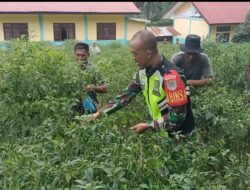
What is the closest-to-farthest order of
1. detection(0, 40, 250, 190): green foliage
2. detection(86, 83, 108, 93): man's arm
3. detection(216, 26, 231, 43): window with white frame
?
1. detection(0, 40, 250, 190): green foliage
2. detection(86, 83, 108, 93): man's arm
3. detection(216, 26, 231, 43): window with white frame

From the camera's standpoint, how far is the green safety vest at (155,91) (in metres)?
2.72

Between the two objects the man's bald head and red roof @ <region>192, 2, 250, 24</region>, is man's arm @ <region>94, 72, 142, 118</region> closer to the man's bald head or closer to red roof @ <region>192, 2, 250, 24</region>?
the man's bald head

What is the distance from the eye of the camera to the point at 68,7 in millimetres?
21875

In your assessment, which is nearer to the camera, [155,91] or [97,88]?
[155,91]

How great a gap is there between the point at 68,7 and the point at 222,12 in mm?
11623

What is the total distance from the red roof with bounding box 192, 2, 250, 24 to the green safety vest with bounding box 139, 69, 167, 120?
23.9 meters

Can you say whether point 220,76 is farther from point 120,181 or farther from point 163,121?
point 120,181

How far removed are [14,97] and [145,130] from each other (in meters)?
1.14

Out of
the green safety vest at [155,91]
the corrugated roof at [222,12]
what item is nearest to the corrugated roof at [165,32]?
the corrugated roof at [222,12]

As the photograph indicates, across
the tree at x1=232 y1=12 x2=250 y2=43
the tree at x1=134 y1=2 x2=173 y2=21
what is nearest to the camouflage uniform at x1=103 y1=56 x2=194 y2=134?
the tree at x1=232 y1=12 x2=250 y2=43

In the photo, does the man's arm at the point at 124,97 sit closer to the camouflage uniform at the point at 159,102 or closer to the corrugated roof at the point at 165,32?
the camouflage uniform at the point at 159,102

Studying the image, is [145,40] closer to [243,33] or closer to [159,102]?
[159,102]

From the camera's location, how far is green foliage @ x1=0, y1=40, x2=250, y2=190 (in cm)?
193

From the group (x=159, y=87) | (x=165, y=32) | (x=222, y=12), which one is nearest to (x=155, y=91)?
(x=159, y=87)
